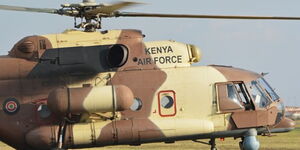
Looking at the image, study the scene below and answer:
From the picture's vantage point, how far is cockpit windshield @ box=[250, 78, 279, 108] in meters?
15.6

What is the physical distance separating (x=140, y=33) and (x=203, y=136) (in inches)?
121

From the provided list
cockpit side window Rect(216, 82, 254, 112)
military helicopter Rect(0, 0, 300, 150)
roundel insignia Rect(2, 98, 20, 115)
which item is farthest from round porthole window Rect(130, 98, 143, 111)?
roundel insignia Rect(2, 98, 20, 115)

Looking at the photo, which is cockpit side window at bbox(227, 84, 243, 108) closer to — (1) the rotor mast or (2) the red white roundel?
(1) the rotor mast

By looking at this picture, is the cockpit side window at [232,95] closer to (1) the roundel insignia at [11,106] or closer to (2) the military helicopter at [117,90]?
(2) the military helicopter at [117,90]

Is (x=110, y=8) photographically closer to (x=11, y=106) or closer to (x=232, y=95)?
(x=11, y=106)

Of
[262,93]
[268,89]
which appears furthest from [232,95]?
[268,89]

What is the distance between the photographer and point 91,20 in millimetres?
15039

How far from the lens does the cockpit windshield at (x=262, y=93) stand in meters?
15.6

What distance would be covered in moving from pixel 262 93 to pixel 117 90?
4.13 m

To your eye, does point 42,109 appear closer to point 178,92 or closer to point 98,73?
point 98,73

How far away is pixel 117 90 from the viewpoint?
46.0 feet

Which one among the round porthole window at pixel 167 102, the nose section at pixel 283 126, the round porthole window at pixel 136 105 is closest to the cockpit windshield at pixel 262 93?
the nose section at pixel 283 126

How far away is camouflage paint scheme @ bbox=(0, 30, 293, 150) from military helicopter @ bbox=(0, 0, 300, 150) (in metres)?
0.02

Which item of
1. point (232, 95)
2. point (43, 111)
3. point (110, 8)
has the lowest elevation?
point (43, 111)
